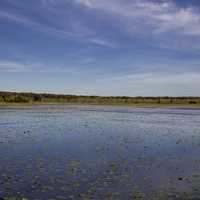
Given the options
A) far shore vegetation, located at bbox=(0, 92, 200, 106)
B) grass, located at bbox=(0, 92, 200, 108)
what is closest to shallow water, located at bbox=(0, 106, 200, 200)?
grass, located at bbox=(0, 92, 200, 108)

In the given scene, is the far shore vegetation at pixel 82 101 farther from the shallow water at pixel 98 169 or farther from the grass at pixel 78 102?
the shallow water at pixel 98 169

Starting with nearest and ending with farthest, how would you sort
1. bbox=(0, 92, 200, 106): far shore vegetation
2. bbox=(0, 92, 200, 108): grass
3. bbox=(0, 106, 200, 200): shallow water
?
1. bbox=(0, 106, 200, 200): shallow water
2. bbox=(0, 92, 200, 108): grass
3. bbox=(0, 92, 200, 106): far shore vegetation

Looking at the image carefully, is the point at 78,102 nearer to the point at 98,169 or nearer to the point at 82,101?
the point at 82,101

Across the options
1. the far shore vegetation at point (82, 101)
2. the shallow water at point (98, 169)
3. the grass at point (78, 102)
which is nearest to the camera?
the shallow water at point (98, 169)

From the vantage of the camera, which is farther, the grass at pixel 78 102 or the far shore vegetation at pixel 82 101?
the far shore vegetation at pixel 82 101

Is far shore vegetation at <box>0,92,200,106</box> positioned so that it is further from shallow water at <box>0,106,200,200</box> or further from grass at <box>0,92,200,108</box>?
shallow water at <box>0,106,200,200</box>

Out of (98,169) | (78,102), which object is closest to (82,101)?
(78,102)

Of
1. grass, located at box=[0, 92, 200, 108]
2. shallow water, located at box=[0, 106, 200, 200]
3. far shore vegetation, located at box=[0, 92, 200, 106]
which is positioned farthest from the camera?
far shore vegetation, located at box=[0, 92, 200, 106]

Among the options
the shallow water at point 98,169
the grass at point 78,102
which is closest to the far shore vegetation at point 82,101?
the grass at point 78,102

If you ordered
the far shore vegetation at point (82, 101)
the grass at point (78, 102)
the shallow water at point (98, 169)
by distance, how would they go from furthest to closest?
the far shore vegetation at point (82, 101) → the grass at point (78, 102) → the shallow water at point (98, 169)

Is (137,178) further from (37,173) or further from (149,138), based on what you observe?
(149,138)

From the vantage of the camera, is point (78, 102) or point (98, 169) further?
point (78, 102)

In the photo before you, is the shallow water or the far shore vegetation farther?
the far shore vegetation

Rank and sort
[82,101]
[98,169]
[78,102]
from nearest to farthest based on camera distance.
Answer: [98,169]
[78,102]
[82,101]
